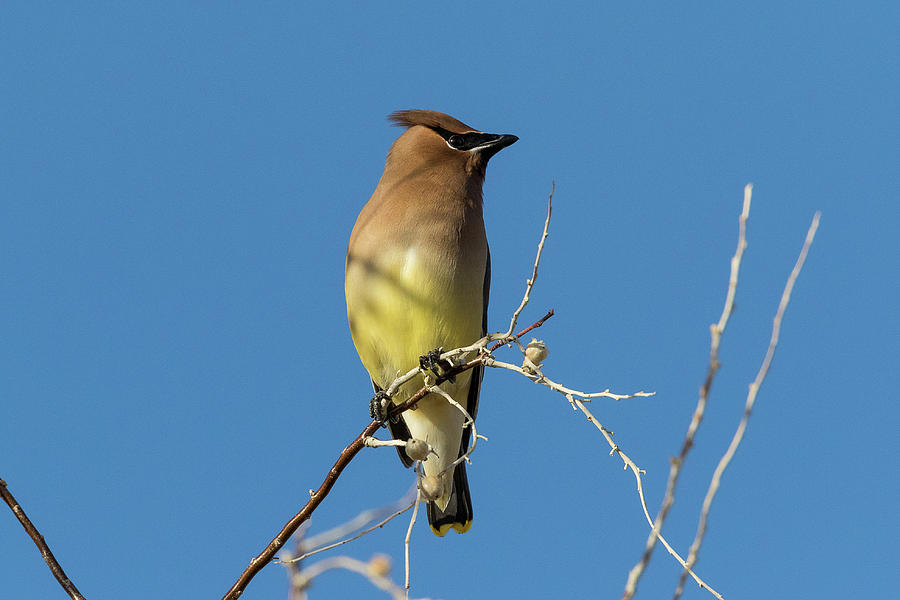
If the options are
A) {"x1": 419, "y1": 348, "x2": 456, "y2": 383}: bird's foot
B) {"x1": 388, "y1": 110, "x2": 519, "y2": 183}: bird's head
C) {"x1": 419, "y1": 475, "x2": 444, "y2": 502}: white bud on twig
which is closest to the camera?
{"x1": 419, "y1": 475, "x2": 444, "y2": 502}: white bud on twig

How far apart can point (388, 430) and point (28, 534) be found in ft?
8.77

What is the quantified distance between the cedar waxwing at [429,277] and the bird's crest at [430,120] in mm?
11

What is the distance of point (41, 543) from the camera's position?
2.43 meters

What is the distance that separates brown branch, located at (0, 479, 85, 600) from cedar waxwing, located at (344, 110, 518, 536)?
1908 millimetres

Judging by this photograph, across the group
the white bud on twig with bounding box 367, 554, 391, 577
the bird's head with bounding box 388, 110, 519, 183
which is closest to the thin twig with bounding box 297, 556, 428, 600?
the white bud on twig with bounding box 367, 554, 391, 577

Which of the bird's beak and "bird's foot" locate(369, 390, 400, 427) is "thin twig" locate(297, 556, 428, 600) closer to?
"bird's foot" locate(369, 390, 400, 427)

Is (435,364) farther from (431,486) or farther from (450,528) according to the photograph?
(450,528)

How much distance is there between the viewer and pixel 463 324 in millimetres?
4484

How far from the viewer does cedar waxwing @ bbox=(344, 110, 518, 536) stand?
175 inches

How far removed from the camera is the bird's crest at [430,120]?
5.36 meters

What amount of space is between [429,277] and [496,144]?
1.10 m

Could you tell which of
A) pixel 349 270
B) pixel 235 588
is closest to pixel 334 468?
pixel 235 588

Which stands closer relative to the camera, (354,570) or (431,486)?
(354,570)

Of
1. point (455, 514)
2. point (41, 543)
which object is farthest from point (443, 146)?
point (41, 543)
